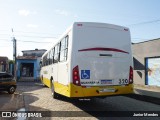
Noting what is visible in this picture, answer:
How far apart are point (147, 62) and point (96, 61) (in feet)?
62.3

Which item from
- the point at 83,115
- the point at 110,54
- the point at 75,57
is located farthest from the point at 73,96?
the point at 110,54

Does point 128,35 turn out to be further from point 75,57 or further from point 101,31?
point 75,57

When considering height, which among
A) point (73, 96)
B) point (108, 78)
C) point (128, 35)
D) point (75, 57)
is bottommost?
point (73, 96)

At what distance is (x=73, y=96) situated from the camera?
32.4 ft

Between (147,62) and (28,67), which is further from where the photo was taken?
(28,67)

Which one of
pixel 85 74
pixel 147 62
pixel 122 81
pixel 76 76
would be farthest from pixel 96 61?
pixel 147 62

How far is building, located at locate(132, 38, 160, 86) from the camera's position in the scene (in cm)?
2652

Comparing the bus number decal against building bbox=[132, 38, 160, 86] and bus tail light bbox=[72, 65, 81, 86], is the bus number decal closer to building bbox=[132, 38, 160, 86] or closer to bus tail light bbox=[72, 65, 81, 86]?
bus tail light bbox=[72, 65, 81, 86]

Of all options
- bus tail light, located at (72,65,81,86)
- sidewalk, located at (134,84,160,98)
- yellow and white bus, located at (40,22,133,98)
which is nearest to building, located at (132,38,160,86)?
sidewalk, located at (134,84,160,98)

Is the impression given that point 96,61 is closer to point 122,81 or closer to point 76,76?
point 76,76

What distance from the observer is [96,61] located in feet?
33.7

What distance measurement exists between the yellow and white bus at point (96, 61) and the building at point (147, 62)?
1640cm

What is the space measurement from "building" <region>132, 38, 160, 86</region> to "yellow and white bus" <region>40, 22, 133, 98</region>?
16.4 m

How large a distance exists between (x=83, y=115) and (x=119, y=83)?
1.89 m
